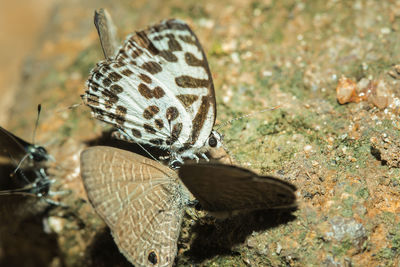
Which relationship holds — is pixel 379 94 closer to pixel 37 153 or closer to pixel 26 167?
pixel 37 153

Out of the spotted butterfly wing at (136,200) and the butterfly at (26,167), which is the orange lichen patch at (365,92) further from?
the butterfly at (26,167)

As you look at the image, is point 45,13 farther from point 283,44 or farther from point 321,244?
point 321,244

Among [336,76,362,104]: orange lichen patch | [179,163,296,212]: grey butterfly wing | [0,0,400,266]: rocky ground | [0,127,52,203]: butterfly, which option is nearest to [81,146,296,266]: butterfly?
A: [179,163,296,212]: grey butterfly wing

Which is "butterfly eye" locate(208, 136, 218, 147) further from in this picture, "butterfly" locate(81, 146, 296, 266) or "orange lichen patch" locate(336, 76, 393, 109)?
"orange lichen patch" locate(336, 76, 393, 109)

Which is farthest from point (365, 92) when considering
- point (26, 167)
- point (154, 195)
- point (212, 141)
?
point (26, 167)

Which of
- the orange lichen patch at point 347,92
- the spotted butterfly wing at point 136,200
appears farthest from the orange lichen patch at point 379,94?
the spotted butterfly wing at point 136,200

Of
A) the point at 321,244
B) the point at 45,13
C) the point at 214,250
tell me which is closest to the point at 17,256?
the point at 214,250
